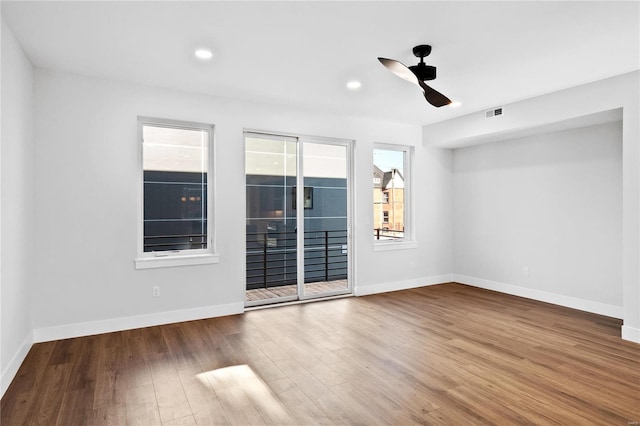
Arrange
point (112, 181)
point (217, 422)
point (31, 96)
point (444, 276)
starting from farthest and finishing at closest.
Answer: point (444, 276) < point (112, 181) < point (31, 96) < point (217, 422)

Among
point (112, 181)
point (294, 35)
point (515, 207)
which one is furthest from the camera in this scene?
point (515, 207)

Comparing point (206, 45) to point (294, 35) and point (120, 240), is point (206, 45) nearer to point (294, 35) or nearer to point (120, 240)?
point (294, 35)

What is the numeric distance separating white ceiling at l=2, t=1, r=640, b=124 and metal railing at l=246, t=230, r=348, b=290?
1.85 meters

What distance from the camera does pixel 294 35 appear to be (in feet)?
9.29

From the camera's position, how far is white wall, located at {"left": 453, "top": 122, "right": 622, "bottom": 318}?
435 cm

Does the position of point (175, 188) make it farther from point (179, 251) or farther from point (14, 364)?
point (14, 364)

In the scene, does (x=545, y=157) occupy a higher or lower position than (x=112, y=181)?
higher

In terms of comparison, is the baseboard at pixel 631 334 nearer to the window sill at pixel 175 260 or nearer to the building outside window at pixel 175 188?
the window sill at pixel 175 260

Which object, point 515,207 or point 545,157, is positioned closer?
point 545,157

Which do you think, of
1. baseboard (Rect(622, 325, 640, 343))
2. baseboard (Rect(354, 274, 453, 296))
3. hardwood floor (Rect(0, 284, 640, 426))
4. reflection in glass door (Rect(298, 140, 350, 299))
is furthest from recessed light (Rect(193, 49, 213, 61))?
baseboard (Rect(622, 325, 640, 343))

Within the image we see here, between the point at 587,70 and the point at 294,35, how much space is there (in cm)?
286

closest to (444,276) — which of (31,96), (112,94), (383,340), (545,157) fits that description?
(545,157)

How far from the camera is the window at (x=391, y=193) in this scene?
5.66 metres

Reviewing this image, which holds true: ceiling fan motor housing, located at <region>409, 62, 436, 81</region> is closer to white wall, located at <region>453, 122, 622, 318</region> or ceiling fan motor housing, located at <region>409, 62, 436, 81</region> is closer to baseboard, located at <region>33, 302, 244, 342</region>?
white wall, located at <region>453, 122, 622, 318</region>
